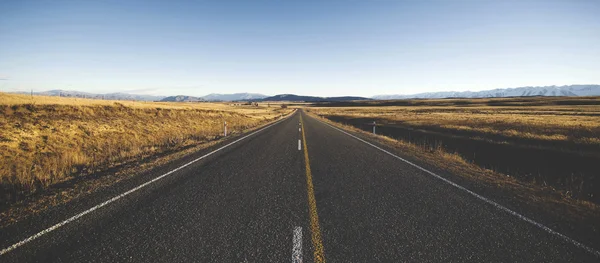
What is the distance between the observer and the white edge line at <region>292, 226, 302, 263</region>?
3.42 m

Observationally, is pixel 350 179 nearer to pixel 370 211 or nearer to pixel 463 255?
pixel 370 211

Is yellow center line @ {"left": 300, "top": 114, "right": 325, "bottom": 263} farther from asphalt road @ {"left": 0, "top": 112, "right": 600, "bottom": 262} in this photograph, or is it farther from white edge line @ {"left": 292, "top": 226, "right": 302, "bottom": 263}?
white edge line @ {"left": 292, "top": 226, "right": 302, "bottom": 263}

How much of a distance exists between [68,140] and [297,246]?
50.4 ft

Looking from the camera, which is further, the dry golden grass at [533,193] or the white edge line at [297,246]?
the dry golden grass at [533,193]

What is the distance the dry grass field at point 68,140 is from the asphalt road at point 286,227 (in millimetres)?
3204

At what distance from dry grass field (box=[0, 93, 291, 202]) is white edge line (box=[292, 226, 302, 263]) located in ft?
20.5

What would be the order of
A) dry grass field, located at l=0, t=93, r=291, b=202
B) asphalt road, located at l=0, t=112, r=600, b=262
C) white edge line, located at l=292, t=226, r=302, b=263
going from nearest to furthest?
white edge line, located at l=292, t=226, r=302, b=263, asphalt road, located at l=0, t=112, r=600, b=262, dry grass field, located at l=0, t=93, r=291, b=202

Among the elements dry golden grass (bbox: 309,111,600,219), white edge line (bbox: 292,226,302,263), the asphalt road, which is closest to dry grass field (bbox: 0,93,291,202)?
the asphalt road

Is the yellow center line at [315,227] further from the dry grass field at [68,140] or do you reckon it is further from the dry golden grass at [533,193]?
the dry grass field at [68,140]

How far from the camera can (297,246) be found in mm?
3689

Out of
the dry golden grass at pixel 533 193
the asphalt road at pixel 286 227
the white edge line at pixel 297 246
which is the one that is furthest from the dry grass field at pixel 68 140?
the dry golden grass at pixel 533 193

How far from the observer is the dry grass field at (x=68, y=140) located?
7.76 meters

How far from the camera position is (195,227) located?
4.25 m

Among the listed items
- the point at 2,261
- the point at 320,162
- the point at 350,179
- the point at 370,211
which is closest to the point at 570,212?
the point at 370,211
